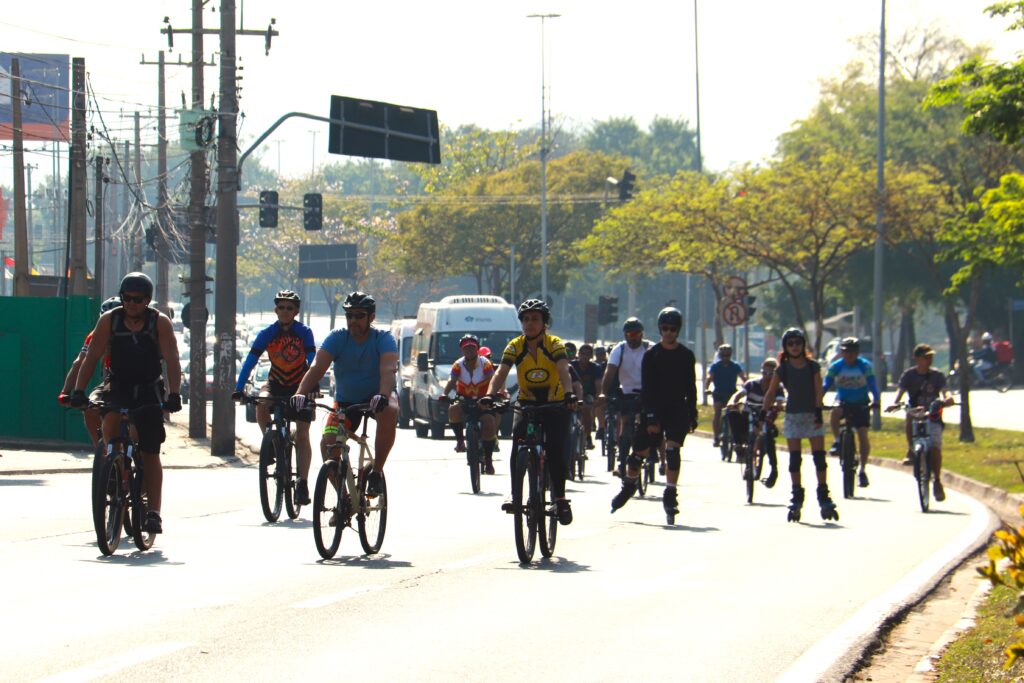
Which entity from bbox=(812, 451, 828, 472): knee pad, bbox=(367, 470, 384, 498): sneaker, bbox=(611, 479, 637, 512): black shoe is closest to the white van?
bbox=(812, 451, 828, 472): knee pad

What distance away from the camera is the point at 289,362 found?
45.2 feet

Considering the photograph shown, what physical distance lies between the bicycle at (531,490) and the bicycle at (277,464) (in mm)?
2656

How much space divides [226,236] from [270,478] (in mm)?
12725

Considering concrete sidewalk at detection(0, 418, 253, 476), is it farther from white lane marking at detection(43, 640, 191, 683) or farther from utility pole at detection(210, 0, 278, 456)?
white lane marking at detection(43, 640, 191, 683)

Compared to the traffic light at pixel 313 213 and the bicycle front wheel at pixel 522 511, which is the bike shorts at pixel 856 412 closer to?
the bicycle front wheel at pixel 522 511

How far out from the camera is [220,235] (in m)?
26.1

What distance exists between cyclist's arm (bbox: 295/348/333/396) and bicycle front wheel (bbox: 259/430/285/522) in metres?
1.38

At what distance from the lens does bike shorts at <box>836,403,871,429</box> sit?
18.5 metres

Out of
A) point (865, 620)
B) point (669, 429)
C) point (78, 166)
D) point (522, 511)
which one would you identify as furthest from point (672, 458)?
point (78, 166)

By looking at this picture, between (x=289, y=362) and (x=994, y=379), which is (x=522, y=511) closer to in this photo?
(x=289, y=362)

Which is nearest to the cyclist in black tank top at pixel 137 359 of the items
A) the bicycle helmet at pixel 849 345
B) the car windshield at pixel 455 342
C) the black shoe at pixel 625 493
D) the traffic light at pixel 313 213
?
the black shoe at pixel 625 493

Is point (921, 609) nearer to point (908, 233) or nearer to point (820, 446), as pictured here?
point (820, 446)

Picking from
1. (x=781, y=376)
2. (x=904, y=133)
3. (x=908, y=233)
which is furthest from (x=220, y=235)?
(x=904, y=133)

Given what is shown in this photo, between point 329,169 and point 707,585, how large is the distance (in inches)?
6100
